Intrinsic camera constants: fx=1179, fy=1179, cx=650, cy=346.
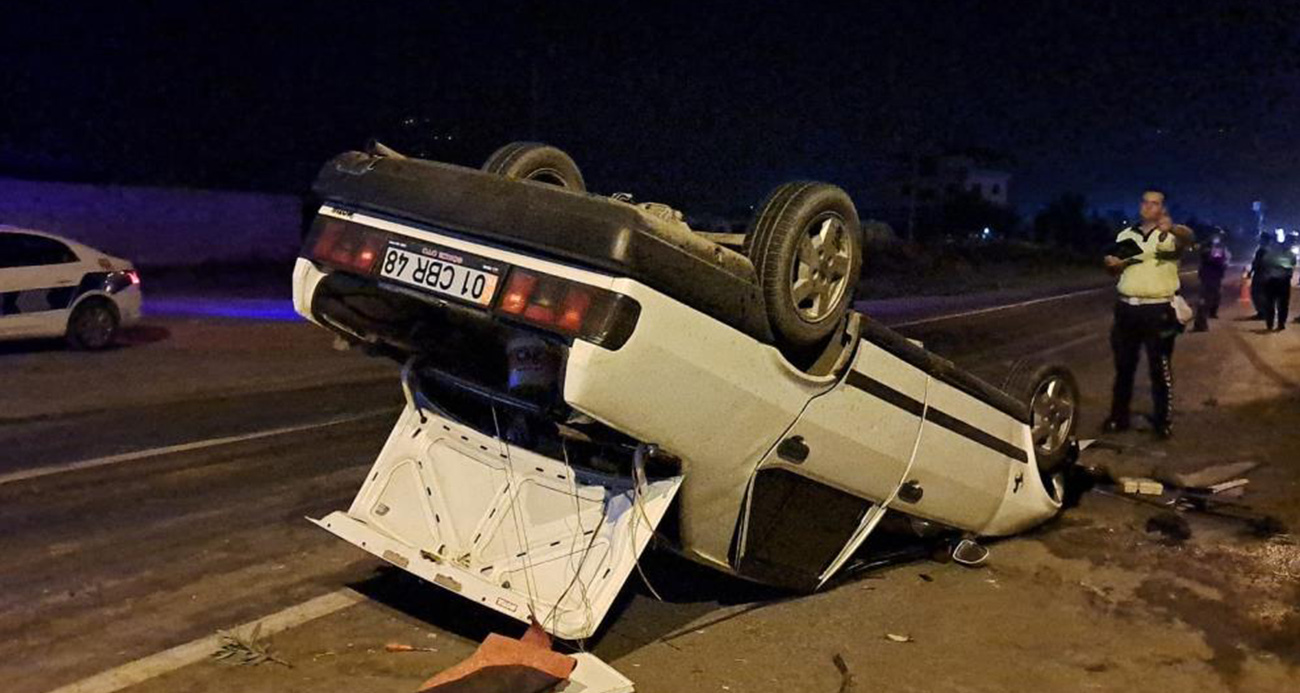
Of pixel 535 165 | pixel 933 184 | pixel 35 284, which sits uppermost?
pixel 535 165

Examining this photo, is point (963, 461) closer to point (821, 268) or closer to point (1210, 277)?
point (821, 268)

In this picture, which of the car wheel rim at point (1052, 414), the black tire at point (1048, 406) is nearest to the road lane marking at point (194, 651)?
the black tire at point (1048, 406)

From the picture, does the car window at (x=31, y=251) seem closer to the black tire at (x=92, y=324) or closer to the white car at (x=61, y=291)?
the white car at (x=61, y=291)

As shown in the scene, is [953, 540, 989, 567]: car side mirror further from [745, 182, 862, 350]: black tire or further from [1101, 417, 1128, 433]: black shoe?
[1101, 417, 1128, 433]: black shoe

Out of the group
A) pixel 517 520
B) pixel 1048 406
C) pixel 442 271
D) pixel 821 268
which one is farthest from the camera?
pixel 1048 406

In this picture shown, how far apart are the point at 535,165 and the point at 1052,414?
136 inches

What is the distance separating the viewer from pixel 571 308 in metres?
3.85

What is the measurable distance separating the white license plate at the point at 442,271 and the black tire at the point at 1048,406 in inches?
135

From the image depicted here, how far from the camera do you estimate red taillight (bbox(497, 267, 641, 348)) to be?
12.4 ft

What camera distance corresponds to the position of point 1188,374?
13383mm

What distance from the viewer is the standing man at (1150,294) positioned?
347 inches

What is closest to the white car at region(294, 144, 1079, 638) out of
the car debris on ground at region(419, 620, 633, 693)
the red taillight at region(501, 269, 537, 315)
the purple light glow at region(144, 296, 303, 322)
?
the red taillight at region(501, 269, 537, 315)

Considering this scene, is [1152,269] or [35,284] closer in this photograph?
[1152,269]

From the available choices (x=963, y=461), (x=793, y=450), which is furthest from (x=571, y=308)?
(x=963, y=461)
